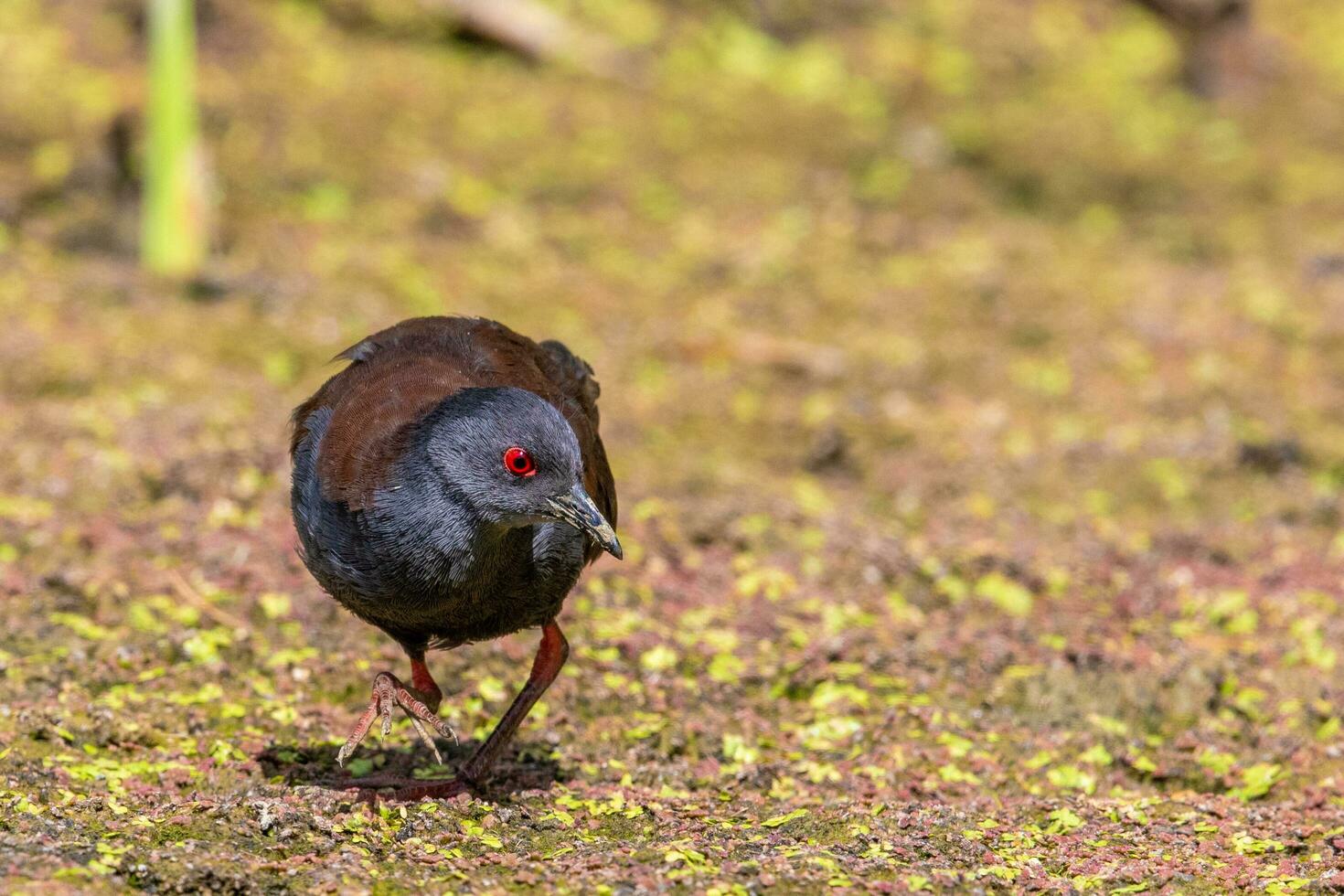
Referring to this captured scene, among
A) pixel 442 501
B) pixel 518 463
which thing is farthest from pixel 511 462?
pixel 442 501

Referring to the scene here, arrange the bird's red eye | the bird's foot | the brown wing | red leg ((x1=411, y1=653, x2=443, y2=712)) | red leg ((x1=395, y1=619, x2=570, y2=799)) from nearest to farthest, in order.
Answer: the bird's red eye < the brown wing < the bird's foot < red leg ((x1=395, y1=619, x2=570, y2=799)) < red leg ((x1=411, y1=653, x2=443, y2=712))

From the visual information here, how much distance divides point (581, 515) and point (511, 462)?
0.86 ft

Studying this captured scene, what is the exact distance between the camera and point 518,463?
15.0 feet

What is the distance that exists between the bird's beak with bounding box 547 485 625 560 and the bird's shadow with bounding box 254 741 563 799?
3.66 ft

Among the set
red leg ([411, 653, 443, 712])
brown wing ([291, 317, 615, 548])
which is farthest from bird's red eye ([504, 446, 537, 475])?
red leg ([411, 653, 443, 712])

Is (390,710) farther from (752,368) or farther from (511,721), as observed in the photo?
(752,368)

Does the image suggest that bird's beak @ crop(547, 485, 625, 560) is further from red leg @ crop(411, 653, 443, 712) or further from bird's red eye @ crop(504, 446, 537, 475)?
red leg @ crop(411, 653, 443, 712)

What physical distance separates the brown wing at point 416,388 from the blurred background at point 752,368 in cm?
109

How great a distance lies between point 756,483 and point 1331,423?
3883mm

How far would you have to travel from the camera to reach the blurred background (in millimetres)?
5906

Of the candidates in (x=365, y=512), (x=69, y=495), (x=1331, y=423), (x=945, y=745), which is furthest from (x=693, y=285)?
(x=365, y=512)

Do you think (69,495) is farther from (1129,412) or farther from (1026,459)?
(1129,412)

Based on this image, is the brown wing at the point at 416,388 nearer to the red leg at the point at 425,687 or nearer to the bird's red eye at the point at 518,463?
the bird's red eye at the point at 518,463

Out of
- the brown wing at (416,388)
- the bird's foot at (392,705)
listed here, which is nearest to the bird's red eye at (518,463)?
the brown wing at (416,388)
